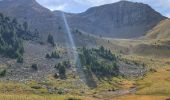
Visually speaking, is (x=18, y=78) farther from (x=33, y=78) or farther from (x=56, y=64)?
(x=56, y=64)

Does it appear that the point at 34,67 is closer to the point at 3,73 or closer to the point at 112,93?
the point at 3,73

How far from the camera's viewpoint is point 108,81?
159500 mm

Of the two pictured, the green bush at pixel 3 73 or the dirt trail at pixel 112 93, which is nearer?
the dirt trail at pixel 112 93

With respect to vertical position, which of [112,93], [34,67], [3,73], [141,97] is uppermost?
[34,67]

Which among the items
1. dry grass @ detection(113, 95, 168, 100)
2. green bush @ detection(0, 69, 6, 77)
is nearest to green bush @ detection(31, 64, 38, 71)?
green bush @ detection(0, 69, 6, 77)

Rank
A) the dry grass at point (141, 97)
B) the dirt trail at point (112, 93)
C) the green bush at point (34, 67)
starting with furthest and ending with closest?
the green bush at point (34, 67) → the dirt trail at point (112, 93) → the dry grass at point (141, 97)

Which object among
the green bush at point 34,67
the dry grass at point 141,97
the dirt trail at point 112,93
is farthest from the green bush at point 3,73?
the dry grass at point 141,97

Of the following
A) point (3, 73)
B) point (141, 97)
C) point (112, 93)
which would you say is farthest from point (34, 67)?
point (141, 97)

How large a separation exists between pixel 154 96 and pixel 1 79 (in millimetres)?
52820

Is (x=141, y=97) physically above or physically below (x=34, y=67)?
below

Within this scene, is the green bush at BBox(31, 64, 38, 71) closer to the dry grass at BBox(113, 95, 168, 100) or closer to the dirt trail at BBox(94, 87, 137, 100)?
the dirt trail at BBox(94, 87, 137, 100)

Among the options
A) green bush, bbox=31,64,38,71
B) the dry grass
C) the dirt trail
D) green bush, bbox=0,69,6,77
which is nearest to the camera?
the dry grass

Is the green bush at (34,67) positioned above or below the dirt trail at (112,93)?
above

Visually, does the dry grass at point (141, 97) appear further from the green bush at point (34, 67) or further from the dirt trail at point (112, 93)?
the green bush at point (34, 67)
